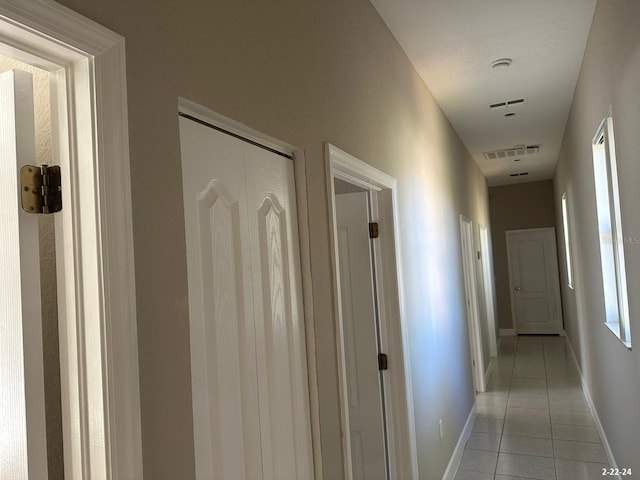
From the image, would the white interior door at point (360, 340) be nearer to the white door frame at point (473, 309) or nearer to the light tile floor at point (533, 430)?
the light tile floor at point (533, 430)

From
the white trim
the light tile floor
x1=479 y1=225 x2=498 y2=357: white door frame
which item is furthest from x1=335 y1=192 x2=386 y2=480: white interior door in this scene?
x1=479 y1=225 x2=498 y2=357: white door frame

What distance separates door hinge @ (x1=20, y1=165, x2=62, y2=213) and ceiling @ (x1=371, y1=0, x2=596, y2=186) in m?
2.21

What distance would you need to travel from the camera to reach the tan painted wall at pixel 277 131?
98 cm

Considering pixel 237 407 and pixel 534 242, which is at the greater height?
pixel 534 242

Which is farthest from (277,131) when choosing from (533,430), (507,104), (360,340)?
(533,430)

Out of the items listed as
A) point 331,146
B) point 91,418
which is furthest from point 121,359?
point 331,146

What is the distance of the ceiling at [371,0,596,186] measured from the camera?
2.79 meters

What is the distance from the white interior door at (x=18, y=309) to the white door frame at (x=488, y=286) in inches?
272

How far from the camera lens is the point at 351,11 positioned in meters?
2.29

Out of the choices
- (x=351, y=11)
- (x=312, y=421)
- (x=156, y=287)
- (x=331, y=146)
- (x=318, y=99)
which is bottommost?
(x=312, y=421)

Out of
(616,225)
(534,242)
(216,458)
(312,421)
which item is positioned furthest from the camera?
(534,242)

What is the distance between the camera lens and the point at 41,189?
89cm

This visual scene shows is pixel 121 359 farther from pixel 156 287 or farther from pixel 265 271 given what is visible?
pixel 265 271

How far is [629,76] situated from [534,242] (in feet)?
27.3
